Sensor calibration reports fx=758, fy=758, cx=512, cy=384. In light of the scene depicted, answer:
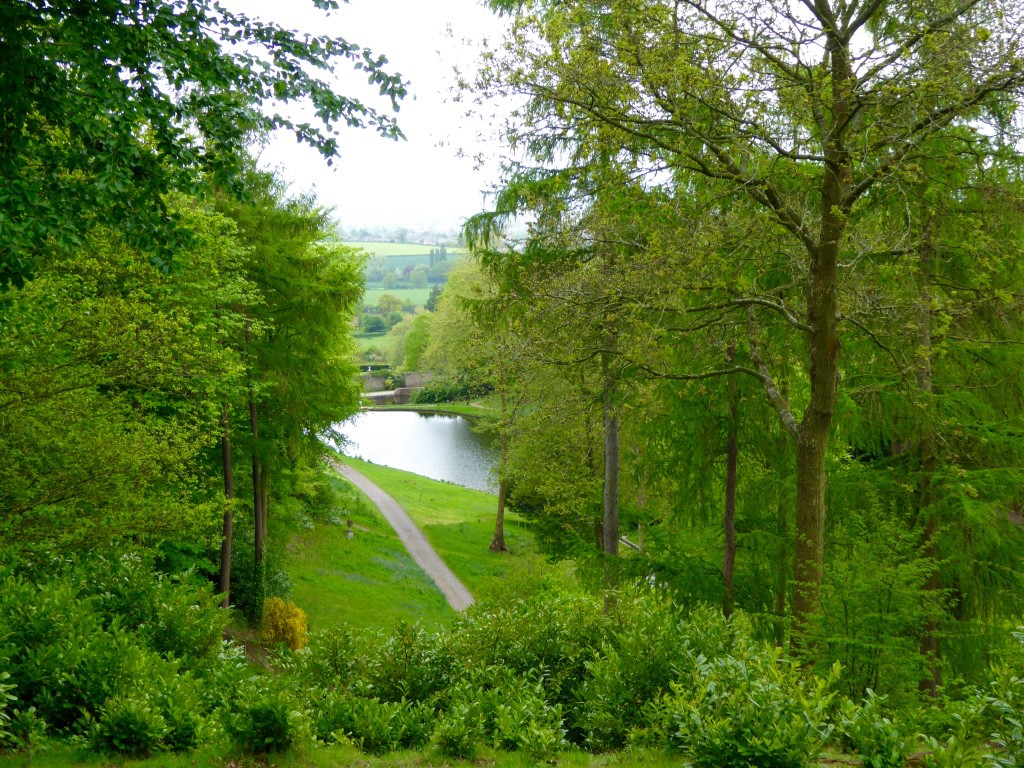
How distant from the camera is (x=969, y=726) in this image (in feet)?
14.6

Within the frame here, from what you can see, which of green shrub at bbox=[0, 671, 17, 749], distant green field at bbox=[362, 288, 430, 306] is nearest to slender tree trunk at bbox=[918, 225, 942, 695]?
green shrub at bbox=[0, 671, 17, 749]

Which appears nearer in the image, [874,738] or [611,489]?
[874,738]

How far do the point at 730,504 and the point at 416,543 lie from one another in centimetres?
1889

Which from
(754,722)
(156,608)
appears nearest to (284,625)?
(156,608)

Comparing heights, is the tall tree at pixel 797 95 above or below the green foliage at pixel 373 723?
above

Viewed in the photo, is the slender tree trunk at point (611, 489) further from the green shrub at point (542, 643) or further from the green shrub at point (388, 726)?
the green shrub at point (388, 726)

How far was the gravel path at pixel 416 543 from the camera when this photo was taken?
23611 mm

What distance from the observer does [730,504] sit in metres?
11.7

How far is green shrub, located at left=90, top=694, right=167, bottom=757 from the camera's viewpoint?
580 cm


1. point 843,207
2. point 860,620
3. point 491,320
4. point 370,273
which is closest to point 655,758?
point 860,620

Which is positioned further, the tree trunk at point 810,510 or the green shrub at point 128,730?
the tree trunk at point 810,510

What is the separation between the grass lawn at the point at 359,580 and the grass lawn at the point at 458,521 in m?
1.63

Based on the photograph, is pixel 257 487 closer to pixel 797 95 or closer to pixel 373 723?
pixel 373 723

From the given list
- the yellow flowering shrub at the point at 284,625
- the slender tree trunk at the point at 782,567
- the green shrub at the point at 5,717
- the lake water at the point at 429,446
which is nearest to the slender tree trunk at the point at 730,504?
the slender tree trunk at the point at 782,567
